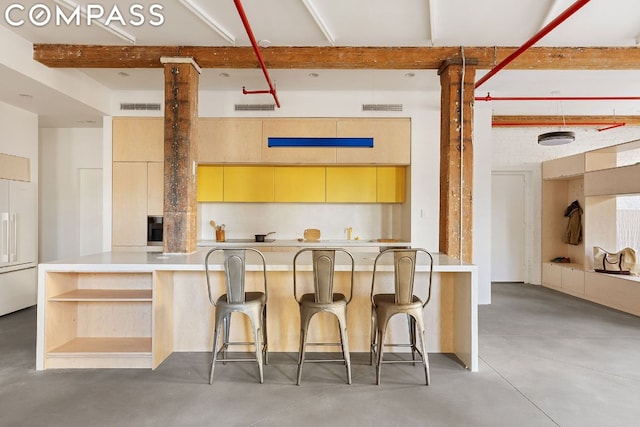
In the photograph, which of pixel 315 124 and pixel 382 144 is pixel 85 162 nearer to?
pixel 315 124

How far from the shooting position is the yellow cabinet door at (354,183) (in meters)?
5.96

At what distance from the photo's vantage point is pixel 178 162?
4078 millimetres

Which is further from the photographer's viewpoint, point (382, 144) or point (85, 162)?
point (85, 162)

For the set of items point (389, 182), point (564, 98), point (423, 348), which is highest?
point (564, 98)

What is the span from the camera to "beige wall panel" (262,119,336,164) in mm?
5648

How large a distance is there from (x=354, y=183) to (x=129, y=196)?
3502 mm

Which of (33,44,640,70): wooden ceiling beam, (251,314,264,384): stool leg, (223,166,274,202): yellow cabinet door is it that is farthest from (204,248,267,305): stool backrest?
(223,166,274,202): yellow cabinet door

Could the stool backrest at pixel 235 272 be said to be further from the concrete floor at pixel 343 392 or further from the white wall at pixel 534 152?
the white wall at pixel 534 152

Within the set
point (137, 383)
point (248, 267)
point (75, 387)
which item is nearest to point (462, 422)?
point (248, 267)

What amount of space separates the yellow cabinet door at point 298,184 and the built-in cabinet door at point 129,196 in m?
2.04

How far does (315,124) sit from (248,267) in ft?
10.3

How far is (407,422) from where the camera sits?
242cm

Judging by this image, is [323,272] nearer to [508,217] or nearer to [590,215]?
[590,215]

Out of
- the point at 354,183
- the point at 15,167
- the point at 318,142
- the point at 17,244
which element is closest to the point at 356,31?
the point at 318,142
